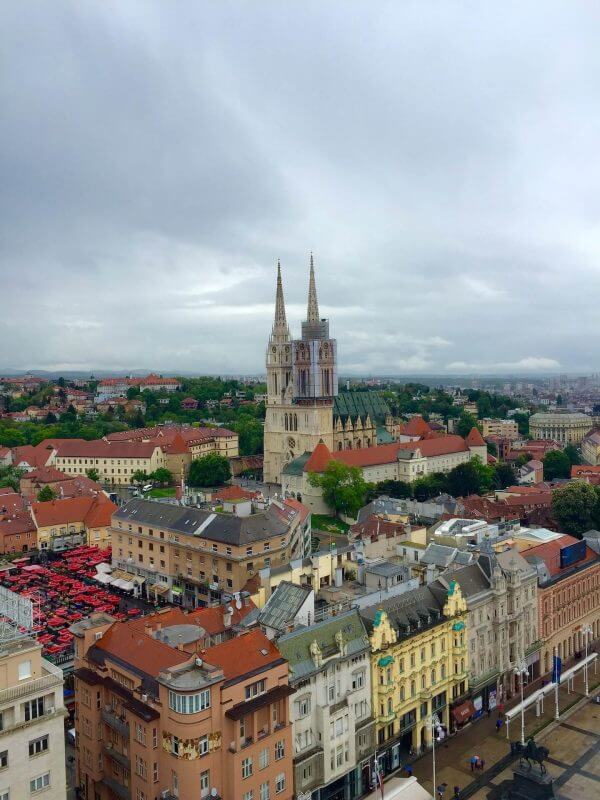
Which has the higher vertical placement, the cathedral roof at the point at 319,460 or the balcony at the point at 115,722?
the cathedral roof at the point at 319,460

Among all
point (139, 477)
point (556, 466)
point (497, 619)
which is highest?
point (497, 619)

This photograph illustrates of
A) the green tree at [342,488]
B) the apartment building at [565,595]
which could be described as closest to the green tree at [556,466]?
the green tree at [342,488]

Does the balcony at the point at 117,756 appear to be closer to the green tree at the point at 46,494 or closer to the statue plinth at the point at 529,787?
the statue plinth at the point at 529,787

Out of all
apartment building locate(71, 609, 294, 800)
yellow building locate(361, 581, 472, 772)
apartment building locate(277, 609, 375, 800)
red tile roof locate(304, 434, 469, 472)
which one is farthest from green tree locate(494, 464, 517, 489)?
apartment building locate(71, 609, 294, 800)

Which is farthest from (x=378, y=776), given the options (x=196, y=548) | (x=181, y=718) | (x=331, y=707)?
(x=196, y=548)

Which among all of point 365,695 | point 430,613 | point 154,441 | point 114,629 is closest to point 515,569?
point 430,613

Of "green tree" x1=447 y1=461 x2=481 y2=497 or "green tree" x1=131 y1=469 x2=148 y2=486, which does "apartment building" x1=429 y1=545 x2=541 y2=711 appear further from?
"green tree" x1=131 y1=469 x2=148 y2=486

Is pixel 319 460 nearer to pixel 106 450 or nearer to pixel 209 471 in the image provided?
pixel 209 471
